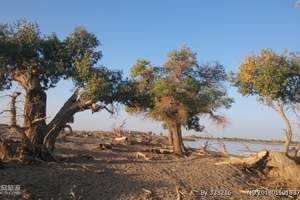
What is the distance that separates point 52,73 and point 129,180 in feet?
23.0

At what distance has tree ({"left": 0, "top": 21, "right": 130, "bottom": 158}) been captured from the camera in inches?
770

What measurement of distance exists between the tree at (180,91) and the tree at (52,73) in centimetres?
700

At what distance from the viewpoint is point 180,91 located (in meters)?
28.1

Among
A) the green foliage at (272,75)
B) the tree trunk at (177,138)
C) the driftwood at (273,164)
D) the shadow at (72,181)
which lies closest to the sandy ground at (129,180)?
the shadow at (72,181)

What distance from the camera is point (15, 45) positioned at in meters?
19.7

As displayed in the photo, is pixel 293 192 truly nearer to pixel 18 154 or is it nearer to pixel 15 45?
pixel 18 154

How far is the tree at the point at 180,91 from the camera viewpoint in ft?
91.8

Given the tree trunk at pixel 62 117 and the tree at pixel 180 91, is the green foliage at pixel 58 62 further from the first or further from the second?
the tree at pixel 180 91

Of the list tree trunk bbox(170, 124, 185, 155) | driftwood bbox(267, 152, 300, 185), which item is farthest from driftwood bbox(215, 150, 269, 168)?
tree trunk bbox(170, 124, 185, 155)

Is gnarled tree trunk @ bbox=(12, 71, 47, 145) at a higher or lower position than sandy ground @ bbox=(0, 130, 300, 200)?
higher

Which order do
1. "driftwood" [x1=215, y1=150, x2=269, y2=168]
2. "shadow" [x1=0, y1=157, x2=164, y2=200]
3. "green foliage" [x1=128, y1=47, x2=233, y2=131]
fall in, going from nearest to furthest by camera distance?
1. "shadow" [x1=0, y1=157, x2=164, y2=200]
2. "driftwood" [x1=215, y1=150, x2=269, y2=168]
3. "green foliage" [x1=128, y1=47, x2=233, y2=131]

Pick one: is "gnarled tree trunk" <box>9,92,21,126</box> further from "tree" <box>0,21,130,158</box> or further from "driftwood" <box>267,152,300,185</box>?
"driftwood" <box>267,152,300,185</box>

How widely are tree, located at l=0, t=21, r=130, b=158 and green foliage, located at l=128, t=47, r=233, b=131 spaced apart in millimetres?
6749

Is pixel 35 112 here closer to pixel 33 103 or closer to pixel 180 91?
pixel 33 103
